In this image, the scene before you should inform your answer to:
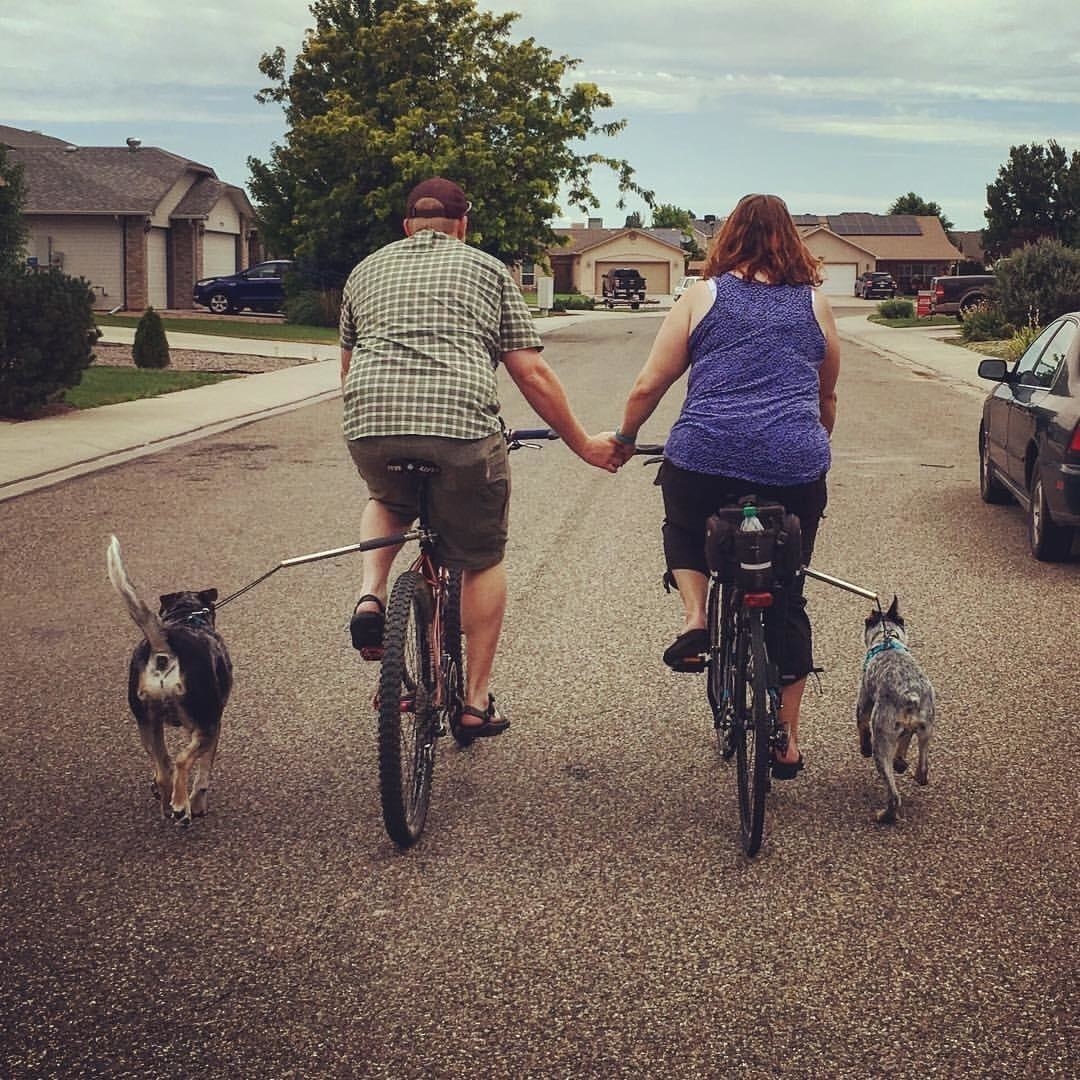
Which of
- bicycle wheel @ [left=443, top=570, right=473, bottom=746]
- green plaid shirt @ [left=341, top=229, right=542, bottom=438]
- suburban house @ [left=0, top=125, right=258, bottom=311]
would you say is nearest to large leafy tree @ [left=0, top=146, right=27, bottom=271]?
suburban house @ [left=0, top=125, right=258, bottom=311]

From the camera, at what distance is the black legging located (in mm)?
4582

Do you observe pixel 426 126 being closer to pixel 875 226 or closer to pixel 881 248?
pixel 881 248

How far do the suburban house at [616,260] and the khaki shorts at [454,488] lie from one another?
103436mm

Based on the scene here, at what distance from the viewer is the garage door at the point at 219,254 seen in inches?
2042

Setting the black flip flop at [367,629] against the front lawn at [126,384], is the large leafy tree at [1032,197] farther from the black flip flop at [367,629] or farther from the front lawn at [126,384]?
the black flip flop at [367,629]

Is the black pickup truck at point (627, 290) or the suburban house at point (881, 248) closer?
the black pickup truck at point (627, 290)

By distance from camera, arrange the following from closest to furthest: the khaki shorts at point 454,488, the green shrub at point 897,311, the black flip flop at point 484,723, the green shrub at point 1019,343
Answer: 1. the khaki shorts at point 454,488
2. the black flip flop at point 484,723
3. the green shrub at point 1019,343
4. the green shrub at point 897,311

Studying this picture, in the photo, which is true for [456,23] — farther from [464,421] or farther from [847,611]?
[464,421]

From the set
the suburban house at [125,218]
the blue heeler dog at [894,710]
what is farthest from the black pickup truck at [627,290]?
the blue heeler dog at [894,710]

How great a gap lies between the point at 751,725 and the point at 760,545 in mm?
512

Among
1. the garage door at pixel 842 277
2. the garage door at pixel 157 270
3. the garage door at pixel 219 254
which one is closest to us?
the garage door at pixel 157 270

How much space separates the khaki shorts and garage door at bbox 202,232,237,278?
48.1 m

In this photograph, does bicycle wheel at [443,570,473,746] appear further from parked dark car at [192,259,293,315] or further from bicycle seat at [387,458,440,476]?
parked dark car at [192,259,293,315]

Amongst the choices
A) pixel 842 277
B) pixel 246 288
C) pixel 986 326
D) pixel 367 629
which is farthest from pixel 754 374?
pixel 842 277
